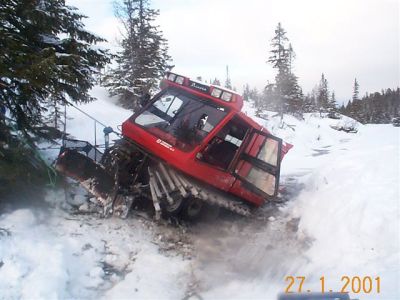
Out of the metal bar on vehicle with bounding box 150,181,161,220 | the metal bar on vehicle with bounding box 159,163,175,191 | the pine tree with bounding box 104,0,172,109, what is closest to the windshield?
the metal bar on vehicle with bounding box 159,163,175,191

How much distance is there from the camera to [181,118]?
8.55m

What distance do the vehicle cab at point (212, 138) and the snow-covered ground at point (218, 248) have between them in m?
1.06

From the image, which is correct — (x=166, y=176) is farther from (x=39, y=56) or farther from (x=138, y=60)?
(x=138, y=60)

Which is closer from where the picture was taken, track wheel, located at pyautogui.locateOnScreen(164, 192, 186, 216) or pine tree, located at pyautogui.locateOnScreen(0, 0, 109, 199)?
pine tree, located at pyautogui.locateOnScreen(0, 0, 109, 199)

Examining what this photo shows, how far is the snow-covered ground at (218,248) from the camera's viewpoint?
5.22 m

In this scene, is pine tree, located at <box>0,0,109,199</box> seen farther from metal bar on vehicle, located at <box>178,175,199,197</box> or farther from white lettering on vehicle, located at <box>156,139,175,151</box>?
metal bar on vehicle, located at <box>178,175,199,197</box>

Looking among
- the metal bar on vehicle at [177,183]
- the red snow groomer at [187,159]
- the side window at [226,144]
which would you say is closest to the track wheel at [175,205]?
the red snow groomer at [187,159]

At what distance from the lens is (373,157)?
9031 millimetres

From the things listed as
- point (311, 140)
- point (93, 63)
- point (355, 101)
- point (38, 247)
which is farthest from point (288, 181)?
point (355, 101)

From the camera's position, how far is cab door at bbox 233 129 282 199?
8320 millimetres

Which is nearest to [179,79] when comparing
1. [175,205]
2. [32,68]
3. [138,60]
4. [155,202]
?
[175,205]

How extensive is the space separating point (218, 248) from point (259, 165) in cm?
224

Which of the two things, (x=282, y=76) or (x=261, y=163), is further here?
(x=282, y=76)

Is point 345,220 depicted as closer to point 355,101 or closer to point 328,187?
point 328,187
